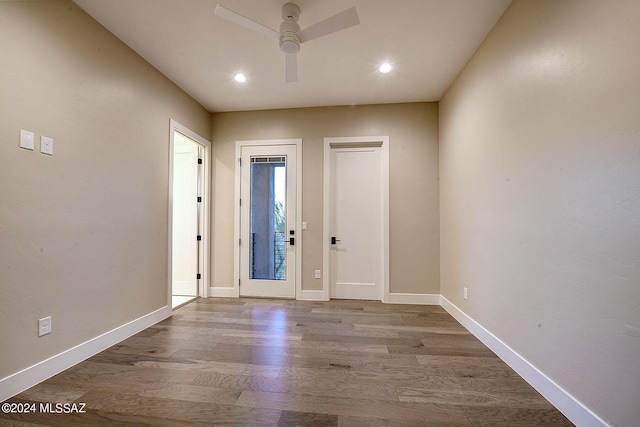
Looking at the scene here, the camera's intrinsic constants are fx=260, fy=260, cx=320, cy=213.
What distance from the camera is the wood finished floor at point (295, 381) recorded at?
4.86 feet

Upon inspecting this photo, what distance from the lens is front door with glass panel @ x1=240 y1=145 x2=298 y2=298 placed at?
3.89 metres

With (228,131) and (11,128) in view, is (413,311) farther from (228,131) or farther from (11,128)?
(11,128)

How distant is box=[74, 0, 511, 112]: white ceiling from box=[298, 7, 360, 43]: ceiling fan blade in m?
0.22

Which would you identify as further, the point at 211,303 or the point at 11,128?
the point at 211,303

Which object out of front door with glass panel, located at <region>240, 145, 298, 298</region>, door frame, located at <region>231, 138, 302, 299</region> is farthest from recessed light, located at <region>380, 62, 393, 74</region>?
front door with glass panel, located at <region>240, 145, 298, 298</region>

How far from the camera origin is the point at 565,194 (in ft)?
4.98

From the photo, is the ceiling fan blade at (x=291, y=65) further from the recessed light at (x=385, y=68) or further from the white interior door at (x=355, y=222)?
the white interior door at (x=355, y=222)

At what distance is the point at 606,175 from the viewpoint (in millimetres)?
1275

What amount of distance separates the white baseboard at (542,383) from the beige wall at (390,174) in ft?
3.97

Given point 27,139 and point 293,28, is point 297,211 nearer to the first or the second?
point 293,28

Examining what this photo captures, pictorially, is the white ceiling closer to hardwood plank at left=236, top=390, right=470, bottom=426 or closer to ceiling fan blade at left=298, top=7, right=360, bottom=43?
ceiling fan blade at left=298, top=7, right=360, bottom=43

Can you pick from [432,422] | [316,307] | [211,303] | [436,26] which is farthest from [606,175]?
[211,303]

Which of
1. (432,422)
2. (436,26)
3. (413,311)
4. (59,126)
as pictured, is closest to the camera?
(432,422)

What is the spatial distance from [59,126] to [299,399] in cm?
259
